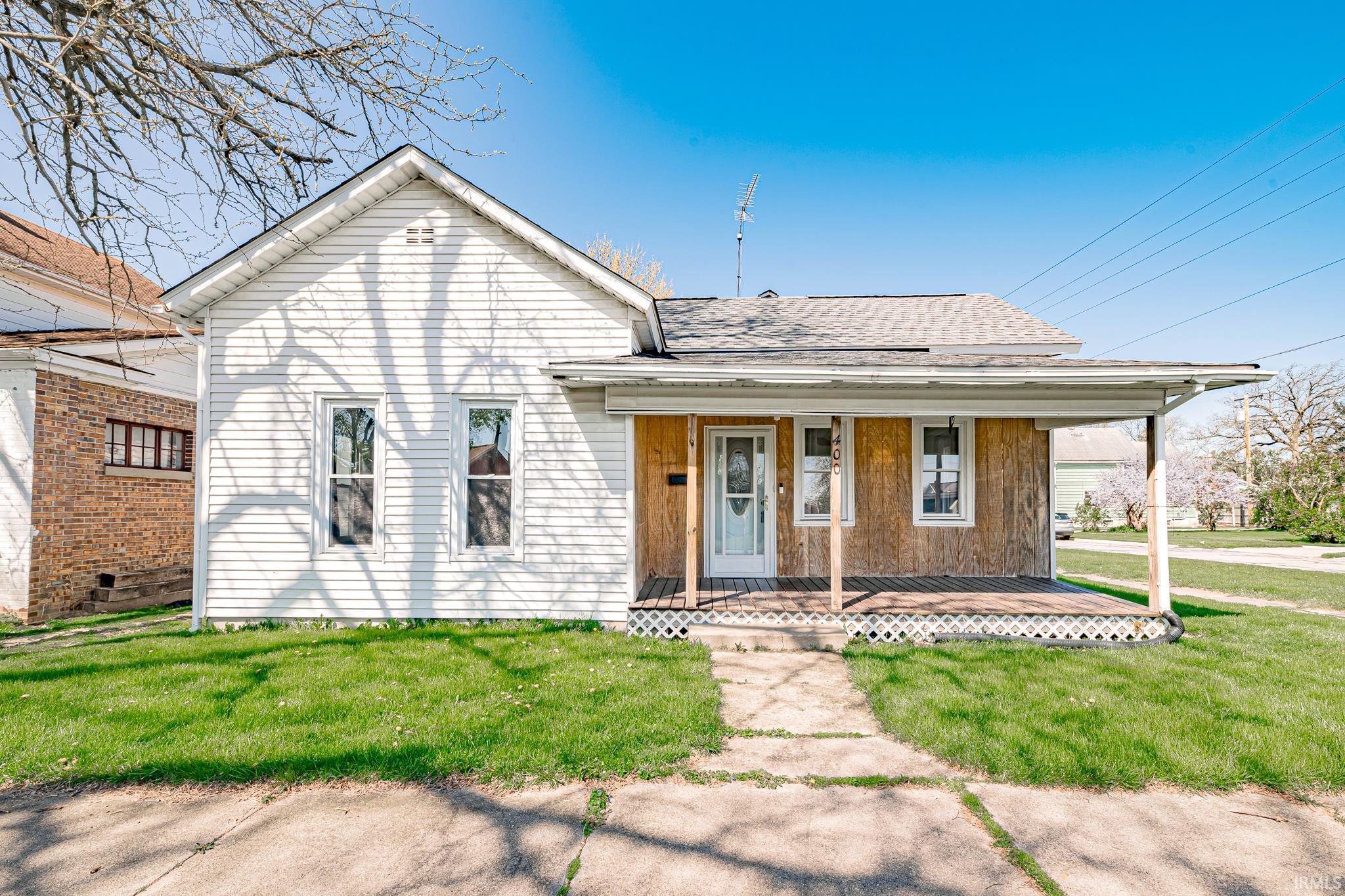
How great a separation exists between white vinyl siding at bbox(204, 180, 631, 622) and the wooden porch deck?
1.20m

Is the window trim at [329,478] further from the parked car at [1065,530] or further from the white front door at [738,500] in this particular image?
the parked car at [1065,530]

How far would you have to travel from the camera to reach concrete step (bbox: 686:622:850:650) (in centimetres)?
666

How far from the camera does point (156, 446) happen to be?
1012 centimetres

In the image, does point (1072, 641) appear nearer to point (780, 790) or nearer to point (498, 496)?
point (780, 790)

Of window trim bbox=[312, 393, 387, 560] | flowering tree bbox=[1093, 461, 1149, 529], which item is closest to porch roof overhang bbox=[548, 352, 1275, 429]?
window trim bbox=[312, 393, 387, 560]

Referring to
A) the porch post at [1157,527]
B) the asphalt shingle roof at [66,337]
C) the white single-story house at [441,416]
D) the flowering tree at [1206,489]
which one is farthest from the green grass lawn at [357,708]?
the flowering tree at [1206,489]

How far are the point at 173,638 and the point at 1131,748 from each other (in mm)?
9063

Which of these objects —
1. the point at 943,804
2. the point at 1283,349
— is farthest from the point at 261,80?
the point at 1283,349

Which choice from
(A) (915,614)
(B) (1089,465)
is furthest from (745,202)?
(B) (1089,465)

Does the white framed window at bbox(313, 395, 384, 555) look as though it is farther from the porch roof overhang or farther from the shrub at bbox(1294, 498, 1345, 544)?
the shrub at bbox(1294, 498, 1345, 544)

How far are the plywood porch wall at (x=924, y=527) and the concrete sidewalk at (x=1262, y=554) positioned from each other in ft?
28.4

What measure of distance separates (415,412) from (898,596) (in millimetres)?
6407

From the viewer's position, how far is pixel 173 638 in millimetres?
6840

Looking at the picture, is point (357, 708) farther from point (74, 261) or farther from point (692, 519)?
point (74, 261)
